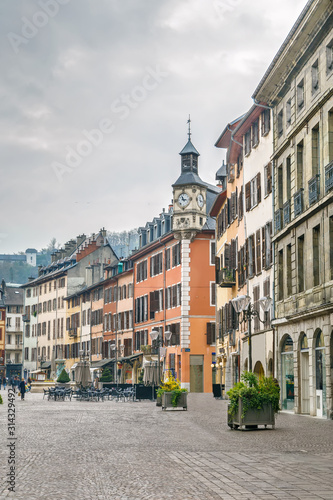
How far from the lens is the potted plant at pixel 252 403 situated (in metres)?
21.1

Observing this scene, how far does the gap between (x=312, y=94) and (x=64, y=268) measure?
8017 centimetres

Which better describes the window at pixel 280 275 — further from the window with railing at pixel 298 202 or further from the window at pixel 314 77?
the window at pixel 314 77

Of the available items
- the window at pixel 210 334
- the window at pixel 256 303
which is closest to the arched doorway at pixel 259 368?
the window at pixel 256 303

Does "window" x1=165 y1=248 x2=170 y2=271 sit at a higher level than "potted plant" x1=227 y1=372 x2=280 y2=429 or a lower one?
higher

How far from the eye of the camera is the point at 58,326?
10881cm

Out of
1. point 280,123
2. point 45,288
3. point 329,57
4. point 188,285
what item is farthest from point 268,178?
point 45,288

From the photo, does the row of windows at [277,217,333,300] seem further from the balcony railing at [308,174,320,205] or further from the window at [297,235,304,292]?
the balcony railing at [308,174,320,205]

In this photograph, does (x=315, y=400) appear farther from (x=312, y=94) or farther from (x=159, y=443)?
(x=159, y=443)

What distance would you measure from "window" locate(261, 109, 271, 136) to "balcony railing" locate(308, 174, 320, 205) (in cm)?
836

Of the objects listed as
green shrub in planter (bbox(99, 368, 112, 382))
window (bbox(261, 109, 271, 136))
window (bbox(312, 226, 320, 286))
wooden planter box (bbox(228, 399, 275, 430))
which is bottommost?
wooden planter box (bbox(228, 399, 275, 430))

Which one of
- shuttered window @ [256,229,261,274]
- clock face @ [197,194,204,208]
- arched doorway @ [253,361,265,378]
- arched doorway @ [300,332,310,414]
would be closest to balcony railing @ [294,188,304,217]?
arched doorway @ [300,332,310,414]

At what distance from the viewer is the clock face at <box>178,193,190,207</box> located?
6739cm

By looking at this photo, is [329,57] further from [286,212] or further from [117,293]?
[117,293]

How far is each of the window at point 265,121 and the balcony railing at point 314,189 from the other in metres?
8.36
